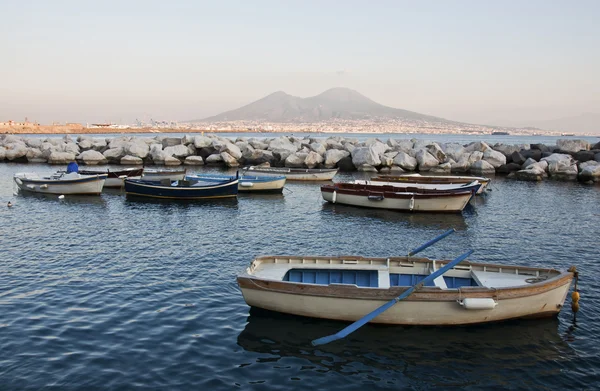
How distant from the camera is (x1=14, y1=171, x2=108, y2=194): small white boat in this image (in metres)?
36.4

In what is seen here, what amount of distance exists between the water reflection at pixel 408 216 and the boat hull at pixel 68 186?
17.9m

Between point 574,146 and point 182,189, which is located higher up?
point 574,146

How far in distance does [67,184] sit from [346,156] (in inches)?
1340

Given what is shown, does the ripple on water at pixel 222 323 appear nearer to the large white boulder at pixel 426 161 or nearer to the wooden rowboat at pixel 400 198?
the wooden rowboat at pixel 400 198

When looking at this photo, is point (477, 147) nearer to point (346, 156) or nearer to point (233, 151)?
point (346, 156)

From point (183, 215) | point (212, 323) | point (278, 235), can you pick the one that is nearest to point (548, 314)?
point (212, 323)

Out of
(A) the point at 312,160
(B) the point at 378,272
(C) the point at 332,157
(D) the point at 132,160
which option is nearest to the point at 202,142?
(D) the point at 132,160

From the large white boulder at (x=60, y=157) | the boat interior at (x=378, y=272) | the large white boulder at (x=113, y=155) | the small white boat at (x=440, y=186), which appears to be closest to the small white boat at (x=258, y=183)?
the small white boat at (x=440, y=186)

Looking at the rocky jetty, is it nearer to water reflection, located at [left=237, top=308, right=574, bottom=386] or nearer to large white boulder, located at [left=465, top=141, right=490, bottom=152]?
large white boulder, located at [left=465, top=141, right=490, bottom=152]

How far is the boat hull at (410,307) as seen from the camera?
527 inches

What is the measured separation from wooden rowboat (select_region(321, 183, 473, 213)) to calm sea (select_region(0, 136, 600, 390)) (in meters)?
3.79

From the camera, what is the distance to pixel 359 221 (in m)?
29.6

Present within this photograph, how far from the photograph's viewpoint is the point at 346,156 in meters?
60.3

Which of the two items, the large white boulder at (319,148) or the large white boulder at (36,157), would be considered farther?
the large white boulder at (36,157)
